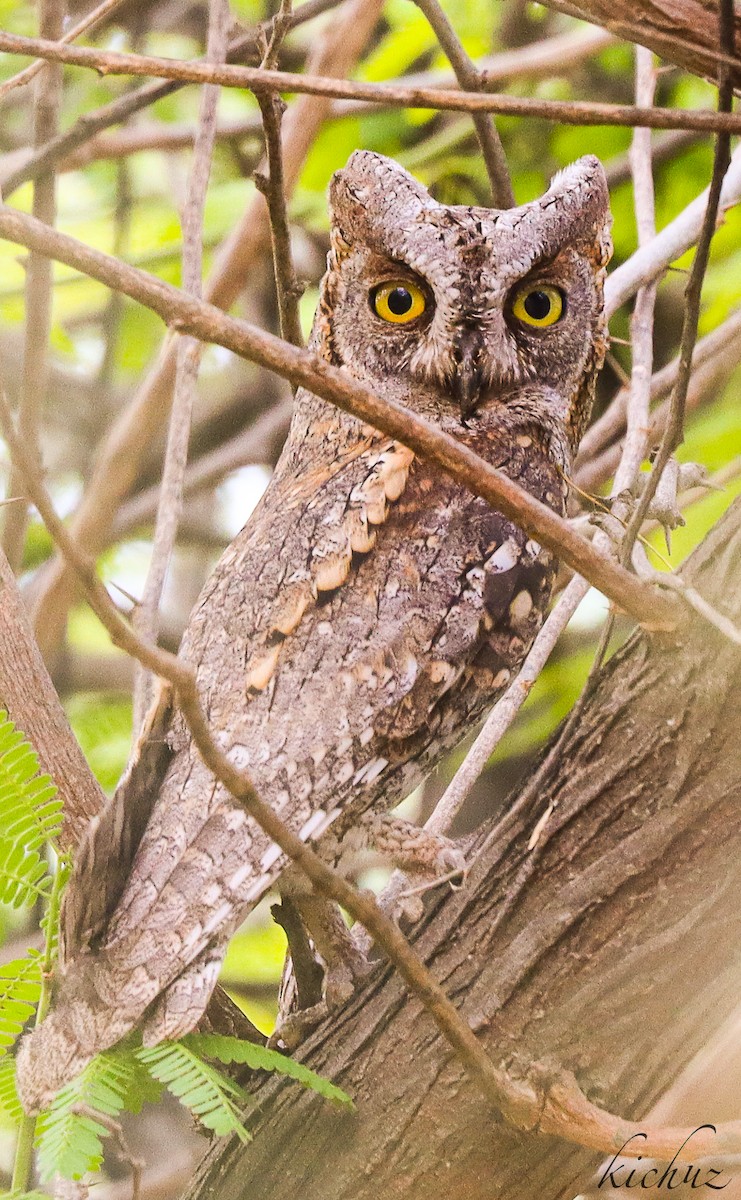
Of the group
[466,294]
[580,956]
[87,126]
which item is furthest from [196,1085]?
[87,126]

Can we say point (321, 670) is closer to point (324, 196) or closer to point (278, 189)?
point (278, 189)

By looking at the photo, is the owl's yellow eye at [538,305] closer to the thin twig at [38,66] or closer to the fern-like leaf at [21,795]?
the thin twig at [38,66]

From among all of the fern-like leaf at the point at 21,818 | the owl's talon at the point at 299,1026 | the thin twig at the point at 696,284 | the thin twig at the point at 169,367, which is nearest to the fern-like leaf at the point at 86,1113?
the fern-like leaf at the point at 21,818

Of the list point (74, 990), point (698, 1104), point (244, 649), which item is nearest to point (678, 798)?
point (698, 1104)

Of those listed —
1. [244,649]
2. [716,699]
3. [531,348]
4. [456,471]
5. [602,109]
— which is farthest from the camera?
[531,348]

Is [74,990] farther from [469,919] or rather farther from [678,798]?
[678,798]

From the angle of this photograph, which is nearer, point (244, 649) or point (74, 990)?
point (74, 990)
